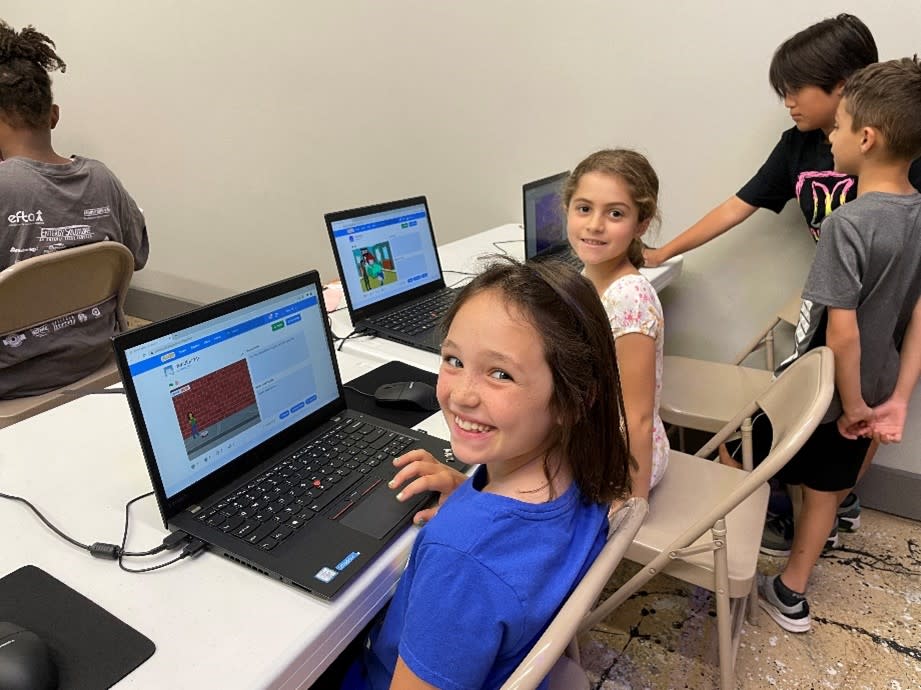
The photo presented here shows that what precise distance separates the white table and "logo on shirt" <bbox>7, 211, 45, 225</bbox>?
3.49 ft

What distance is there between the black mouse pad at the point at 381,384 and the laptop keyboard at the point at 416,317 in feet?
0.56

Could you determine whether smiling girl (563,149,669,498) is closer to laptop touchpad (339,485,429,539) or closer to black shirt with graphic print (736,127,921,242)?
laptop touchpad (339,485,429,539)

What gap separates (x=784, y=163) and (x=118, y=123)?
332cm

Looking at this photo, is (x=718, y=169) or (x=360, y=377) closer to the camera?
(x=360, y=377)

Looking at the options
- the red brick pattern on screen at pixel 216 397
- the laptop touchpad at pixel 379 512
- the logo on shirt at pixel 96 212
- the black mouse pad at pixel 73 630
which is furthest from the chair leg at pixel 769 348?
the logo on shirt at pixel 96 212

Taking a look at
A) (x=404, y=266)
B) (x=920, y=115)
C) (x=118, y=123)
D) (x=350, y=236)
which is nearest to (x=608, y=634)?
(x=404, y=266)

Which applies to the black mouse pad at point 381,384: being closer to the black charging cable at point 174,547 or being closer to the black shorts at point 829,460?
the black charging cable at point 174,547

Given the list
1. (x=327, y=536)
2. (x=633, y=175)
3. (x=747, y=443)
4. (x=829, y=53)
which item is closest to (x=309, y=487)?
(x=327, y=536)

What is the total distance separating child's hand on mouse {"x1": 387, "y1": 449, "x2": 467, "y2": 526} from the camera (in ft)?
2.80

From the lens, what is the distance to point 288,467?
92 cm

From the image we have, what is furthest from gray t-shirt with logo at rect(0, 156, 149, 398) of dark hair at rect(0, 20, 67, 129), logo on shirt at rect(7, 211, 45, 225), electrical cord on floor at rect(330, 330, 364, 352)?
electrical cord on floor at rect(330, 330, 364, 352)

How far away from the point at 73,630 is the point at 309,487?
1.00 ft

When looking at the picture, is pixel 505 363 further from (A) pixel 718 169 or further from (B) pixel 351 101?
(B) pixel 351 101

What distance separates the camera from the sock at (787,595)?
5.29ft
